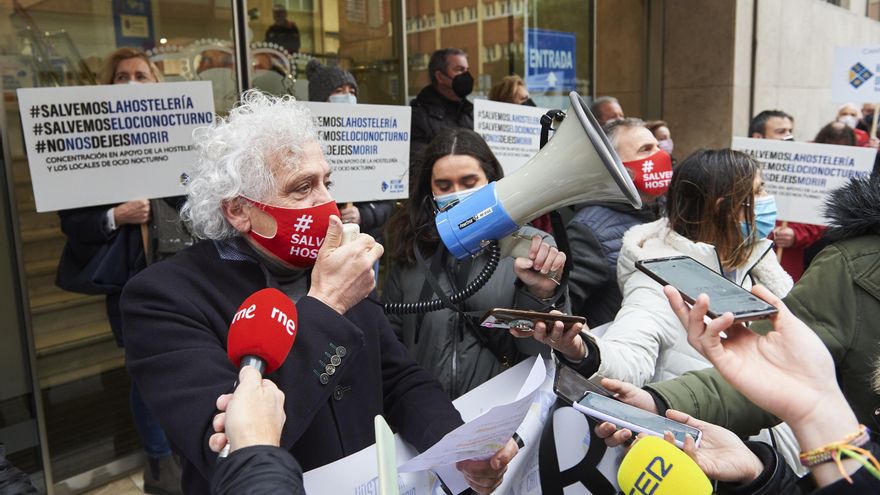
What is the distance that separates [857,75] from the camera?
21.4 ft

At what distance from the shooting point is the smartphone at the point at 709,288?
4.51 ft

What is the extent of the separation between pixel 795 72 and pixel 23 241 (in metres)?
9.42

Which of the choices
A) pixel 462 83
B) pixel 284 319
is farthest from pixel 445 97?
pixel 284 319

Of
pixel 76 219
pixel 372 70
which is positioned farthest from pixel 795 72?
pixel 76 219

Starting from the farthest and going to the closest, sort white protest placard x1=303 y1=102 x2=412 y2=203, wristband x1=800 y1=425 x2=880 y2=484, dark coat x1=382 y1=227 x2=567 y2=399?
1. white protest placard x1=303 y1=102 x2=412 y2=203
2. dark coat x1=382 y1=227 x2=567 y2=399
3. wristband x1=800 y1=425 x2=880 y2=484

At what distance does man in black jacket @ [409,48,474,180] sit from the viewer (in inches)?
209

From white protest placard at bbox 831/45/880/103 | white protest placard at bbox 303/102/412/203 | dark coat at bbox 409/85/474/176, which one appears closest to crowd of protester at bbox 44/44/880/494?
white protest placard at bbox 303/102/412/203

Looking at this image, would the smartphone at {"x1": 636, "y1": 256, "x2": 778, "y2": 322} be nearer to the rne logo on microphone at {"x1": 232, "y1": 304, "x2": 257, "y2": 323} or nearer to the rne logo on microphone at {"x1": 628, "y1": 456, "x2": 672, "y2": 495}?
the rne logo on microphone at {"x1": 628, "y1": 456, "x2": 672, "y2": 495}

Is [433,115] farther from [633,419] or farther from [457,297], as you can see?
[633,419]

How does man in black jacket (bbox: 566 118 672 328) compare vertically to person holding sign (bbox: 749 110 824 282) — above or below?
above

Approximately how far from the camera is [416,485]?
182cm

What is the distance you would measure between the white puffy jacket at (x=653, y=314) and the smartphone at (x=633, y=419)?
433mm

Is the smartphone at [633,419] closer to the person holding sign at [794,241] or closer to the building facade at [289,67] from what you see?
the person holding sign at [794,241]

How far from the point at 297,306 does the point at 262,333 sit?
32 cm
